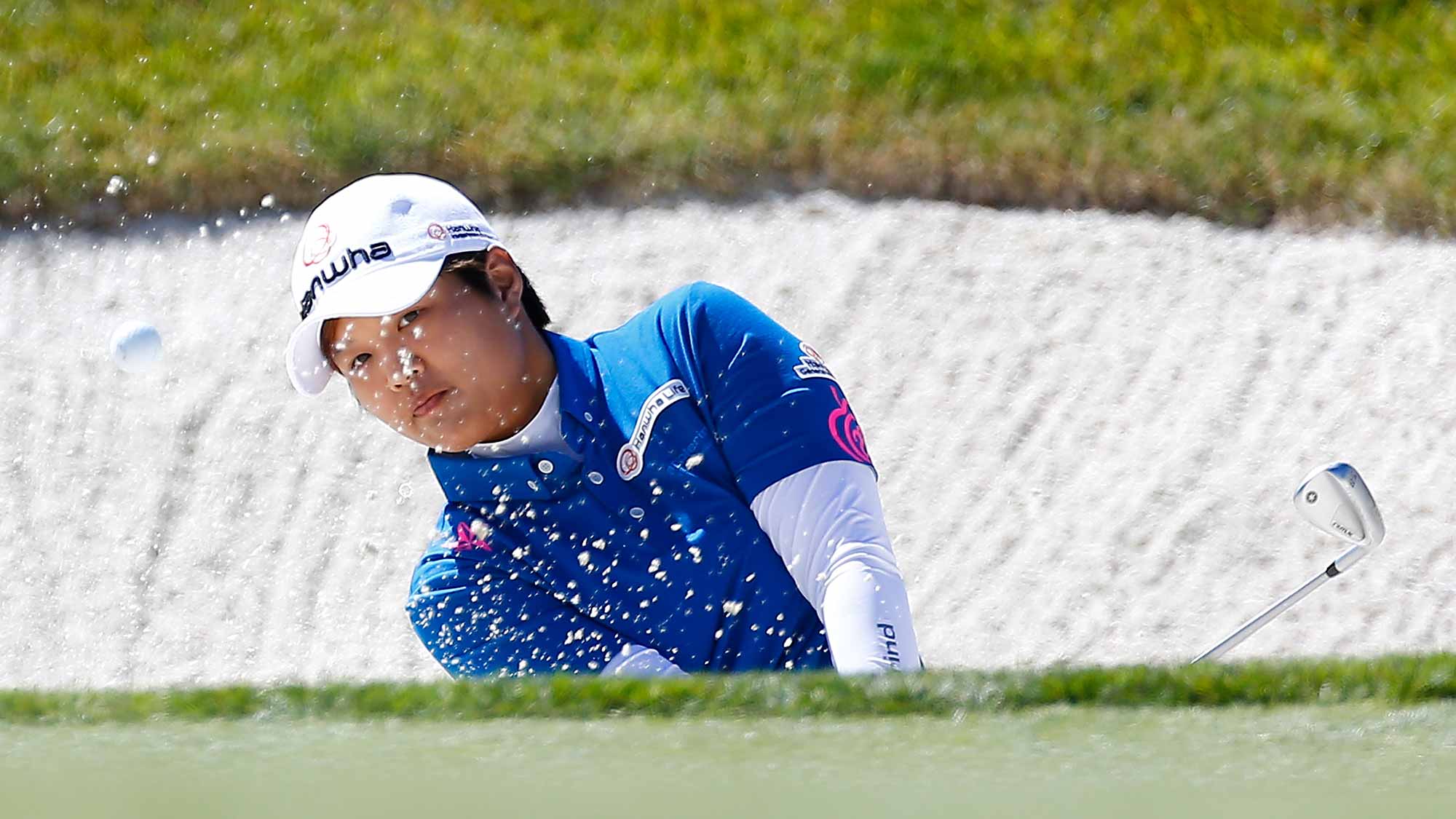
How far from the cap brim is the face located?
0.02 m

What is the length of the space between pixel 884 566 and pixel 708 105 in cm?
426

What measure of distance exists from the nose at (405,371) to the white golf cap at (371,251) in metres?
0.06

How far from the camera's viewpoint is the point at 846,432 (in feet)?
8.49

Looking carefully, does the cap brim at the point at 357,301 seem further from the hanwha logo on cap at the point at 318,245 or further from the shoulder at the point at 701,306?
the shoulder at the point at 701,306

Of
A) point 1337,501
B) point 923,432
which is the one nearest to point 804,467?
point 1337,501

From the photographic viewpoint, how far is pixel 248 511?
18.6 ft

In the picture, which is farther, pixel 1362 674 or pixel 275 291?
pixel 275 291

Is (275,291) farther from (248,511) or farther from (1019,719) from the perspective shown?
(1019,719)

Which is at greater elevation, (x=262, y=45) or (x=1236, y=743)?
(x=262, y=45)

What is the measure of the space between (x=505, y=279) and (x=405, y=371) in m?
0.28

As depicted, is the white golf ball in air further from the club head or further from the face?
the club head

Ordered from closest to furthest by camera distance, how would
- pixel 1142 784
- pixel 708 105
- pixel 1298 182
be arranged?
1. pixel 1142 784
2. pixel 1298 182
3. pixel 708 105

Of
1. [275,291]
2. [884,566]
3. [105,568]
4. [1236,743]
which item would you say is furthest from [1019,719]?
[275,291]

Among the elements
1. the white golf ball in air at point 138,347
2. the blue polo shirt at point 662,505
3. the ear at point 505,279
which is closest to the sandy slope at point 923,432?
the white golf ball in air at point 138,347
